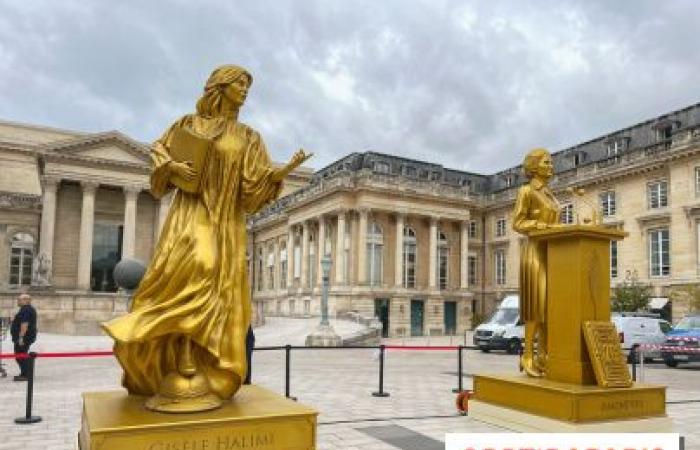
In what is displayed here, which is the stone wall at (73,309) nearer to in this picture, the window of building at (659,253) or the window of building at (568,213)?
the window of building at (568,213)

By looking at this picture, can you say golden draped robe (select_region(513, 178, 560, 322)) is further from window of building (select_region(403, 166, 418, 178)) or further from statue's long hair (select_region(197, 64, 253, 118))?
window of building (select_region(403, 166, 418, 178))

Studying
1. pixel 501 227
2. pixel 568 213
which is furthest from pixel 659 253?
pixel 501 227

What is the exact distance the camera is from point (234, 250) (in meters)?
4.86

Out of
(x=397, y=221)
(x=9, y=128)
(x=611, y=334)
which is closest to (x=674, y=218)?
(x=397, y=221)

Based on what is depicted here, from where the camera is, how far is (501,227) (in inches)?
2217

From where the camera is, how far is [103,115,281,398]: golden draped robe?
14.6 ft

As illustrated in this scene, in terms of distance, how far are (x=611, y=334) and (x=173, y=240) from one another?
542 cm

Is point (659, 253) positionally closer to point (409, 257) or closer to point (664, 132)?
point (664, 132)

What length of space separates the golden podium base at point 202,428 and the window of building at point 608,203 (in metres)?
42.0

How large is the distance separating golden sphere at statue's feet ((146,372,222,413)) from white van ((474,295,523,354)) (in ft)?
75.9

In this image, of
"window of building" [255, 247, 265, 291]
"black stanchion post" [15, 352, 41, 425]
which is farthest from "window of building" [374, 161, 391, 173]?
"black stanchion post" [15, 352, 41, 425]

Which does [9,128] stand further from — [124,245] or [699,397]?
[699,397]

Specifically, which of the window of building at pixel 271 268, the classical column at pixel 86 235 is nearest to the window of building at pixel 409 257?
the window of building at pixel 271 268

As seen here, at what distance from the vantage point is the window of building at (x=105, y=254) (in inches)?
2270
